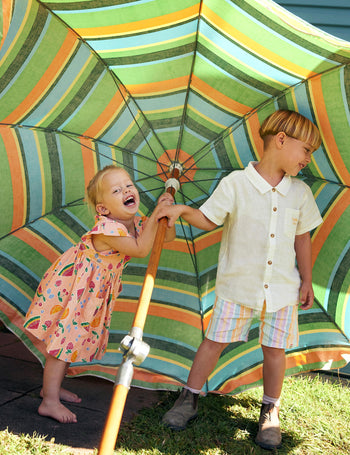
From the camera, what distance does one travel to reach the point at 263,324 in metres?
2.65

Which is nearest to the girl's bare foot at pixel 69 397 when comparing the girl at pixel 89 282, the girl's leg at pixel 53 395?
the girl at pixel 89 282

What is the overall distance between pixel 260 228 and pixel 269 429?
966 mm

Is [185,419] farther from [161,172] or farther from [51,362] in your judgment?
[161,172]

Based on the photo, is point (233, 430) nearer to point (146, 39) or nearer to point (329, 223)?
point (329, 223)

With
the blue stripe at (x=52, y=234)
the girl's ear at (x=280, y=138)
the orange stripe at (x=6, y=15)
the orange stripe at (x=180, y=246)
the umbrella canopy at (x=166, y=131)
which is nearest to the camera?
the orange stripe at (x=6, y=15)

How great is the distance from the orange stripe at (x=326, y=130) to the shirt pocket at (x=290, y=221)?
11.0 inches

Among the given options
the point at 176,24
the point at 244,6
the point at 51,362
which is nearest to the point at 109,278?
the point at 51,362

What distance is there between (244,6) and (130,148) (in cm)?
104

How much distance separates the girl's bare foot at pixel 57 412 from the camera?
2.42 metres

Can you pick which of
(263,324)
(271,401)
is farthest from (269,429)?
(263,324)

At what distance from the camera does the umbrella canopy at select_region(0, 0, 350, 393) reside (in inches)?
83.1

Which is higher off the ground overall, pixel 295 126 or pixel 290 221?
pixel 295 126

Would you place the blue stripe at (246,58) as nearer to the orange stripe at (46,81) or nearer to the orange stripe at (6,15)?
the orange stripe at (46,81)

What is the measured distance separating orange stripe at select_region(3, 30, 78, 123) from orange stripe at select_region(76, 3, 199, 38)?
0.07 m
